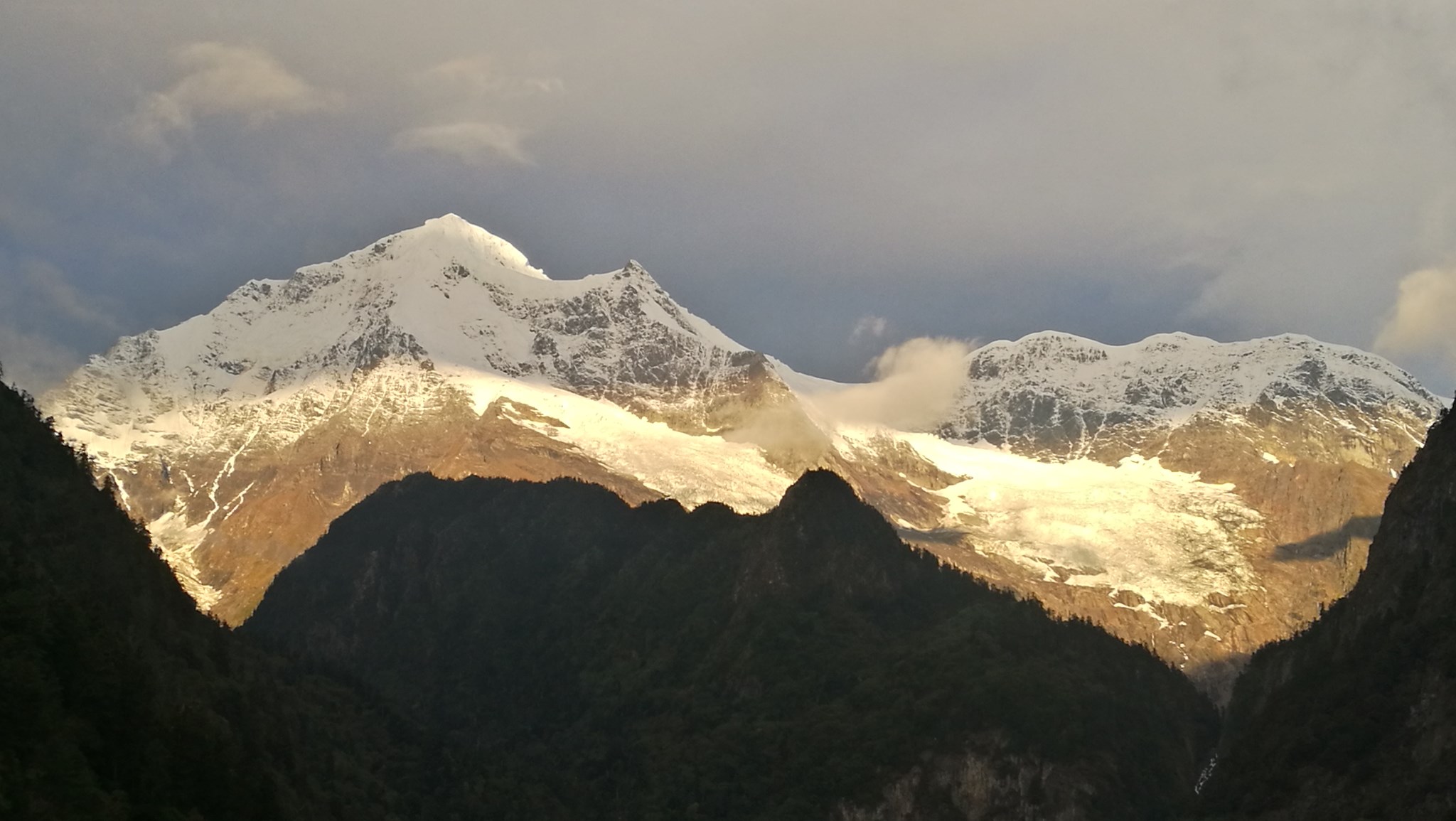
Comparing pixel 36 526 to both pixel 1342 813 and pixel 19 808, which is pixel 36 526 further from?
pixel 1342 813

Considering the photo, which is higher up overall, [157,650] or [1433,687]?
[1433,687]

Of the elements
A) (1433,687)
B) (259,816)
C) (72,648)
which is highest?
(1433,687)

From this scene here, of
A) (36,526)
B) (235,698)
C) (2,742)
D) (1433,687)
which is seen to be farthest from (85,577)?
(1433,687)

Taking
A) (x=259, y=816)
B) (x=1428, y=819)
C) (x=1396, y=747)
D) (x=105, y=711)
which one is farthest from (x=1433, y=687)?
(x=105, y=711)

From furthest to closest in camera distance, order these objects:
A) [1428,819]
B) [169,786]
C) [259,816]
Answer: [1428,819]
[259,816]
[169,786]

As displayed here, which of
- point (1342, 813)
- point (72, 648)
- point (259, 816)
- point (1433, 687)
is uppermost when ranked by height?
point (1433, 687)

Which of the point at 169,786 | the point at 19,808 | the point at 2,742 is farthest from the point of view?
the point at 169,786

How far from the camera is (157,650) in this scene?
19088 cm

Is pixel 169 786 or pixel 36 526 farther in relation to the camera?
pixel 36 526

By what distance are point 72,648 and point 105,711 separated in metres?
8.09

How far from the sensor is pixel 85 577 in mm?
185625

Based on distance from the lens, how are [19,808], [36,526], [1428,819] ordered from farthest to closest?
[36,526] → [1428,819] → [19,808]

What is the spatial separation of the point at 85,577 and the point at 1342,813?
499 ft

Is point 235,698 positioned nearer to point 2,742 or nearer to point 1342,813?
point 2,742
